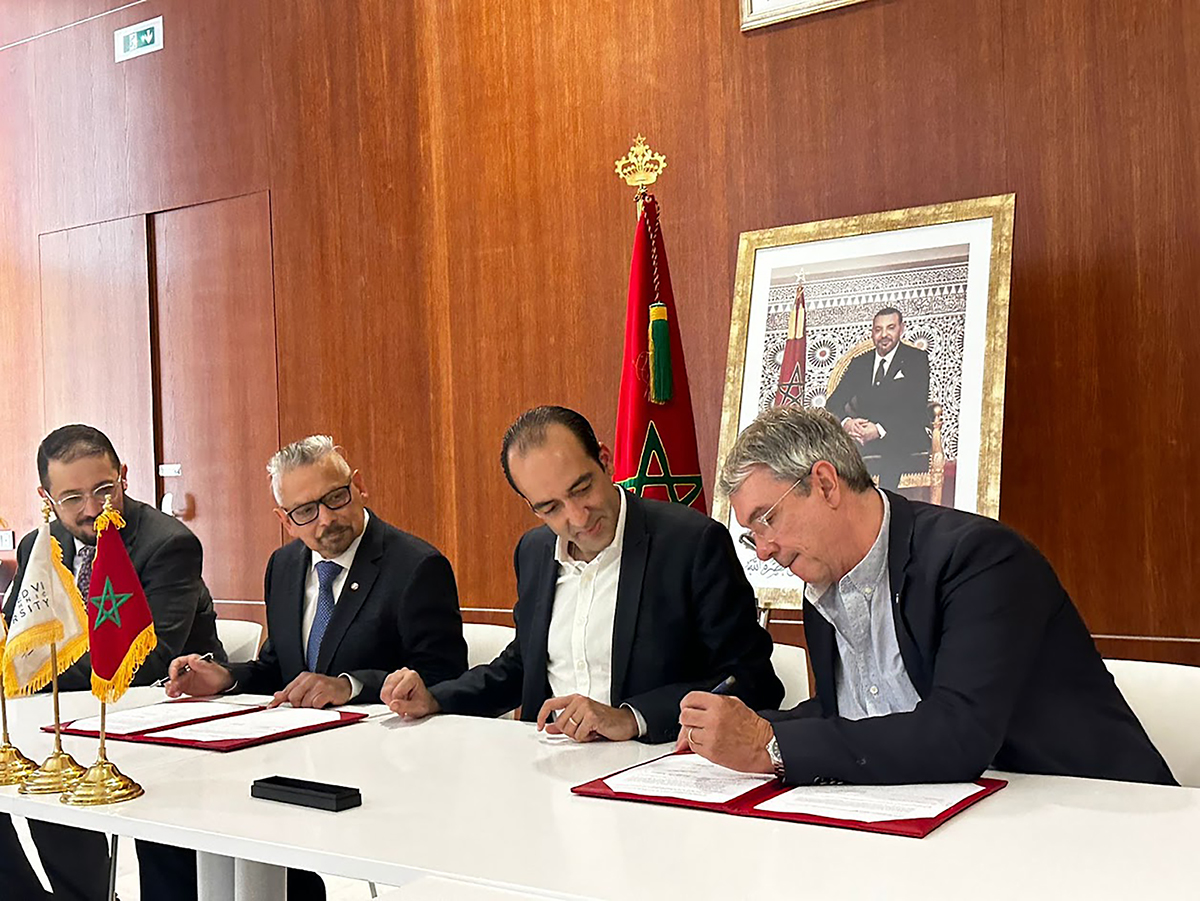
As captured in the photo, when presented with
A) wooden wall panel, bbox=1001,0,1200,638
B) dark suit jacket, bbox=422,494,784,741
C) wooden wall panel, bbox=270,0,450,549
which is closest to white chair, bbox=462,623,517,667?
dark suit jacket, bbox=422,494,784,741

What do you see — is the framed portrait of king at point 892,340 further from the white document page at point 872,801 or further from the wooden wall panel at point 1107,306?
the white document page at point 872,801

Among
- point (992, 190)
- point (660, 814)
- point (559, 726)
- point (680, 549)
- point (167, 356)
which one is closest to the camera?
point (660, 814)

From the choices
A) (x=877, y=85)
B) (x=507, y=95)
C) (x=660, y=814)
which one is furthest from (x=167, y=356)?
(x=660, y=814)

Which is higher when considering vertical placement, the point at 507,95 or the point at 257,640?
the point at 507,95

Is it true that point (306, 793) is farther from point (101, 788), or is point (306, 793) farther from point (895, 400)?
point (895, 400)

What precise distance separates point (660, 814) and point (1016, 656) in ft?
2.19

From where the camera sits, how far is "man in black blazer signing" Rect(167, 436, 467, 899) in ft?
11.8

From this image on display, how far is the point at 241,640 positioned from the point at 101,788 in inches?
75.4

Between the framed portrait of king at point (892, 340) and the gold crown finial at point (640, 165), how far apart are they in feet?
2.08

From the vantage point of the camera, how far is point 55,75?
7.65m

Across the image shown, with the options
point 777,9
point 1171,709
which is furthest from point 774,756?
point 777,9

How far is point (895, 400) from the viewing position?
4.47 metres

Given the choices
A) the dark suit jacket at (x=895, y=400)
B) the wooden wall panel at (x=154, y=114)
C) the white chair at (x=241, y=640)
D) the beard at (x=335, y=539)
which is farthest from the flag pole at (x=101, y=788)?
the wooden wall panel at (x=154, y=114)

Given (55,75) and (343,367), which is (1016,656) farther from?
(55,75)
